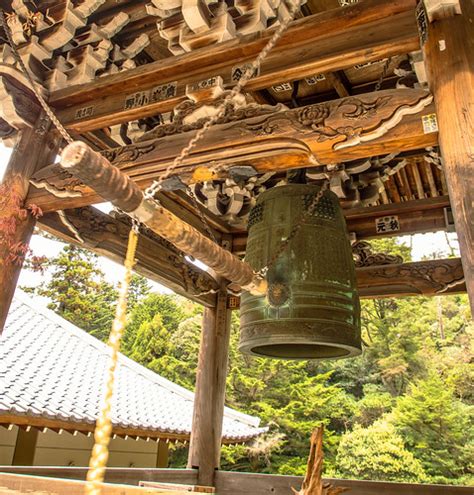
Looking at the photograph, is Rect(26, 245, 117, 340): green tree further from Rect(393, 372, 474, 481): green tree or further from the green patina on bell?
the green patina on bell

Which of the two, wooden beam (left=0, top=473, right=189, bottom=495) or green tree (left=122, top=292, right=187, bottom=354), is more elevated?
green tree (left=122, top=292, right=187, bottom=354)

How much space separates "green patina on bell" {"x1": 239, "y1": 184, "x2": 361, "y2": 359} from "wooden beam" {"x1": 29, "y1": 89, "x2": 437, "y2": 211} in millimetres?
496

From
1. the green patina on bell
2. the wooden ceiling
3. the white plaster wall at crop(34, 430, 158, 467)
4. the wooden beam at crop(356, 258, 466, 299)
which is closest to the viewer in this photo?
the wooden ceiling

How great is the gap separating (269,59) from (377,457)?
14417mm

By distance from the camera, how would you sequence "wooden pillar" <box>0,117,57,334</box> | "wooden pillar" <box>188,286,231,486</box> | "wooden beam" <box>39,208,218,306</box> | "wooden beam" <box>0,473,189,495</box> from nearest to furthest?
"wooden beam" <box>0,473,189,495</box>
"wooden pillar" <box>0,117,57,334</box>
"wooden beam" <box>39,208,218,306</box>
"wooden pillar" <box>188,286,231,486</box>

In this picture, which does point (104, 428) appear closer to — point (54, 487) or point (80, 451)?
point (54, 487)

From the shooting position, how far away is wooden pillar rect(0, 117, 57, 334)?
119 inches

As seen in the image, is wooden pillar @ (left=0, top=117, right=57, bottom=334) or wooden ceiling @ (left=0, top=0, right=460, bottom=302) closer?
wooden ceiling @ (left=0, top=0, right=460, bottom=302)

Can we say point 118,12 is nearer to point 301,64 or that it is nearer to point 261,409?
point 301,64

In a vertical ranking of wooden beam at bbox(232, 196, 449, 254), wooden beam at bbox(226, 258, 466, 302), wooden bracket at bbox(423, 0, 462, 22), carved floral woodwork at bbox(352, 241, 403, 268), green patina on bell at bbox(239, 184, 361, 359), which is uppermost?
wooden beam at bbox(232, 196, 449, 254)

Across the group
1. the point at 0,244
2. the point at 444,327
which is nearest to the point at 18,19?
the point at 0,244

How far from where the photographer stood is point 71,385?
6859 millimetres

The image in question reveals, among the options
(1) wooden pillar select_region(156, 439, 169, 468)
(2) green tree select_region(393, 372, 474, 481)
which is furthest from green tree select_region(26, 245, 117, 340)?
(2) green tree select_region(393, 372, 474, 481)

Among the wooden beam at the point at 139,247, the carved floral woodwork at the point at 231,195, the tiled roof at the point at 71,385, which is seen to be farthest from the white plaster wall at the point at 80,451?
the carved floral woodwork at the point at 231,195
